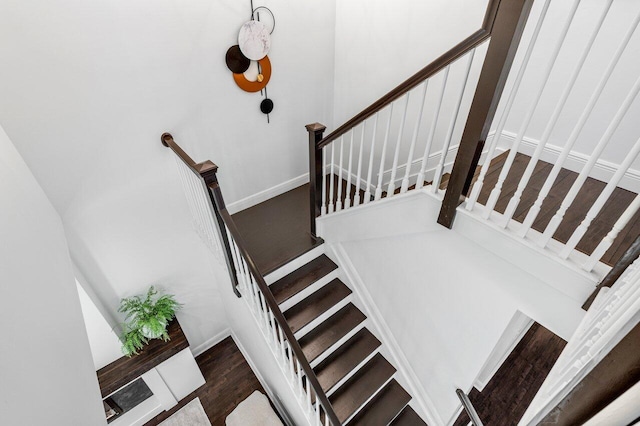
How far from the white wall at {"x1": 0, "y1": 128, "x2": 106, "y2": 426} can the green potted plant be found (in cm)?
101

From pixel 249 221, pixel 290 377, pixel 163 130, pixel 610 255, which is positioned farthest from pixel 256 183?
pixel 610 255

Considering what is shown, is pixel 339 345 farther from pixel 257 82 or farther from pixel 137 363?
pixel 257 82

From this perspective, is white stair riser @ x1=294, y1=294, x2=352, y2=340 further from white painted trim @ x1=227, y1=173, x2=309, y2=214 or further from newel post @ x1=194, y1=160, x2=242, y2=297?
white painted trim @ x1=227, y1=173, x2=309, y2=214

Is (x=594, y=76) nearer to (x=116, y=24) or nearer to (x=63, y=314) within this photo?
(x=116, y=24)

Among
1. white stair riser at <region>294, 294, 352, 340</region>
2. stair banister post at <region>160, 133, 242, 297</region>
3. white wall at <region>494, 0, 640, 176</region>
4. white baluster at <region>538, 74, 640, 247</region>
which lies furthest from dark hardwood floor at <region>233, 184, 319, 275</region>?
white wall at <region>494, 0, 640, 176</region>

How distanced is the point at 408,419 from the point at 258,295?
2.06 metres

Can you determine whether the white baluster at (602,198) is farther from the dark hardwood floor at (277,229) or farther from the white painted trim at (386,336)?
the dark hardwood floor at (277,229)

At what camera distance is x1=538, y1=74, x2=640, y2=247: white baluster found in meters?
1.03

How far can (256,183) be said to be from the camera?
3.58 m

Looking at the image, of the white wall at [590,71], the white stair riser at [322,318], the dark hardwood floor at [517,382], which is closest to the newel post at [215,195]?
the white stair riser at [322,318]

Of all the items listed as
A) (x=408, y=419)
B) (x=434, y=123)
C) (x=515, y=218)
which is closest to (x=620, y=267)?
(x=515, y=218)

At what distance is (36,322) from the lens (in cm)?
116

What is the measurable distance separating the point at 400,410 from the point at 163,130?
342 centimetres

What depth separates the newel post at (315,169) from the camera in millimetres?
2477
